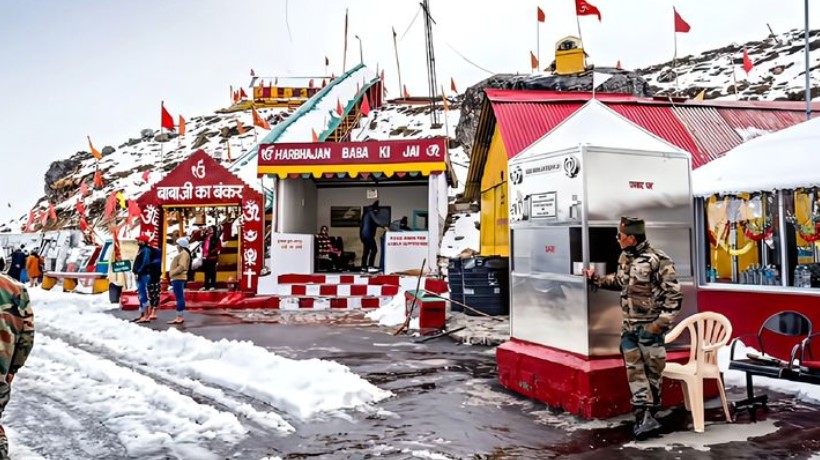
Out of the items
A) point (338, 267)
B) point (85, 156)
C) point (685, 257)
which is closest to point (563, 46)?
point (338, 267)

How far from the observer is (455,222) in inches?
1284

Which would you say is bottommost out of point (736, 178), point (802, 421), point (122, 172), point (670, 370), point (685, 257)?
point (802, 421)

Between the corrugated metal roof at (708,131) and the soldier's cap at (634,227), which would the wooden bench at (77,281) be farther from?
the soldier's cap at (634,227)

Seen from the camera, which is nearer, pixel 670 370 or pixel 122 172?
pixel 670 370

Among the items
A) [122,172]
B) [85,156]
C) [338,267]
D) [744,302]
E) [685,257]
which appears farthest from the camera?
[85,156]

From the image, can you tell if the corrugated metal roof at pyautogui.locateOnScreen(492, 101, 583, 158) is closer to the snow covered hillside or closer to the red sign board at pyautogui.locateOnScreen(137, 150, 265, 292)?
the red sign board at pyautogui.locateOnScreen(137, 150, 265, 292)

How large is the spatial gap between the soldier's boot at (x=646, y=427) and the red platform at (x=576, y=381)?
0.55m

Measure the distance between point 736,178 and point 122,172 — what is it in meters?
50.1

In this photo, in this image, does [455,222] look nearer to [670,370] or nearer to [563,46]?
[563,46]

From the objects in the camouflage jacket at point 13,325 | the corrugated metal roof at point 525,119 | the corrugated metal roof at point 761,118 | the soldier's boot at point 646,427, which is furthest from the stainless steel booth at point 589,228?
the corrugated metal roof at point 761,118

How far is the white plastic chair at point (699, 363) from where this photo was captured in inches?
→ 196

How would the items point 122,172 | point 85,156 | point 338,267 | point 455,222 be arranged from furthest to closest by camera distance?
point 85,156, point 122,172, point 455,222, point 338,267

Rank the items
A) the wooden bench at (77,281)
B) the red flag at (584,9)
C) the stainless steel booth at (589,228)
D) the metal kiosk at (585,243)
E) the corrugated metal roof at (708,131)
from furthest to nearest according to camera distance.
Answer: the wooden bench at (77,281), the corrugated metal roof at (708,131), the red flag at (584,9), the stainless steel booth at (589,228), the metal kiosk at (585,243)

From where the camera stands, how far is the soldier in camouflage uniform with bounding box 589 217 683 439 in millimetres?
4750
